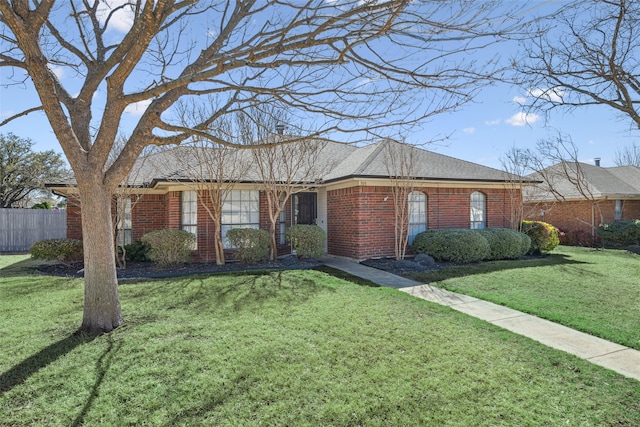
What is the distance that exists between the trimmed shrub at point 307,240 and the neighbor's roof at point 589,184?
10.8m

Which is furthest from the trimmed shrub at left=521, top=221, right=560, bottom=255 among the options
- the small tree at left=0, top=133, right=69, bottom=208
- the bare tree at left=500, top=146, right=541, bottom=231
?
the small tree at left=0, top=133, right=69, bottom=208

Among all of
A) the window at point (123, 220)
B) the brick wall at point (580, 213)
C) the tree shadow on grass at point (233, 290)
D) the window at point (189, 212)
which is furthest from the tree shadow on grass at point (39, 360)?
the brick wall at point (580, 213)

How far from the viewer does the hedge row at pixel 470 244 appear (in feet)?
36.8

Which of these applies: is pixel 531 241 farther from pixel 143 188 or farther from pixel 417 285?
pixel 143 188

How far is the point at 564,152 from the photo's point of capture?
49.8 feet

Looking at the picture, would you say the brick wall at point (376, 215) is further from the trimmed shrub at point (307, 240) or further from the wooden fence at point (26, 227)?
the wooden fence at point (26, 227)

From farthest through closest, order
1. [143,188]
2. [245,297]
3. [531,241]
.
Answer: [531,241] → [143,188] → [245,297]

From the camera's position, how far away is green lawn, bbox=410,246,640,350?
5824 mm

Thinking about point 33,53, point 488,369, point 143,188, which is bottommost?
point 488,369

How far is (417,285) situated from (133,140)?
637 centimetres

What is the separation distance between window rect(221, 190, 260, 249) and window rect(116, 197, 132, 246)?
2.88 m

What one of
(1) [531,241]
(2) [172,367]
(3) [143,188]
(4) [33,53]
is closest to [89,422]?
(2) [172,367]

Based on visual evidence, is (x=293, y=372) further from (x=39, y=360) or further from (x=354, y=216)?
(x=354, y=216)

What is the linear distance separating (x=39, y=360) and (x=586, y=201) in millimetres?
22836
